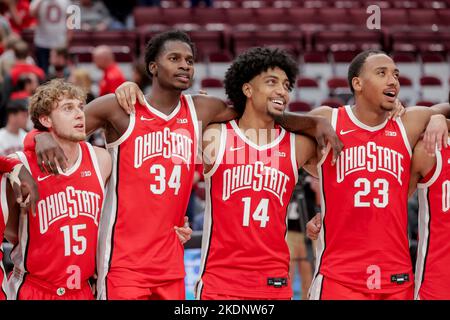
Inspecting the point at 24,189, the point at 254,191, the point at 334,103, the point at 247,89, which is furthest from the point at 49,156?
the point at 334,103

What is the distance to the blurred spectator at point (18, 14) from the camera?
13141 millimetres

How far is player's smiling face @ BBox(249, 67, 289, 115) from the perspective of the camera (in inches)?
200

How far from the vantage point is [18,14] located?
13484mm

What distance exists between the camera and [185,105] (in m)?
5.12

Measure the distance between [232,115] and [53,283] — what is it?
1439mm

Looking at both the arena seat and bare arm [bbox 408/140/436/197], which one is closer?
bare arm [bbox 408/140/436/197]

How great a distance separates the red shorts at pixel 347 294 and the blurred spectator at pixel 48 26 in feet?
22.9

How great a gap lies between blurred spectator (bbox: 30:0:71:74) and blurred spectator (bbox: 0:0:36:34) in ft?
5.92

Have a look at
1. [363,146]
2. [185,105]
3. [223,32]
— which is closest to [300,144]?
[363,146]

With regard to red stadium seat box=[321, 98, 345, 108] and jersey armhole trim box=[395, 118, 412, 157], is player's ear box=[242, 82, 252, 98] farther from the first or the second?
red stadium seat box=[321, 98, 345, 108]

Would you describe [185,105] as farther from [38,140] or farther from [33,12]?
[33,12]

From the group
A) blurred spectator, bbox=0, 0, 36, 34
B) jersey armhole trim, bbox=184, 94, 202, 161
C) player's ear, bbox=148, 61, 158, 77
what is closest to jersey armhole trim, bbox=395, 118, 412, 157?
→ jersey armhole trim, bbox=184, 94, 202, 161

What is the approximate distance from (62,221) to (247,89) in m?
1.38

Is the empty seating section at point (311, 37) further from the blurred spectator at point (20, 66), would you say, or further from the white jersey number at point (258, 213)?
the white jersey number at point (258, 213)
